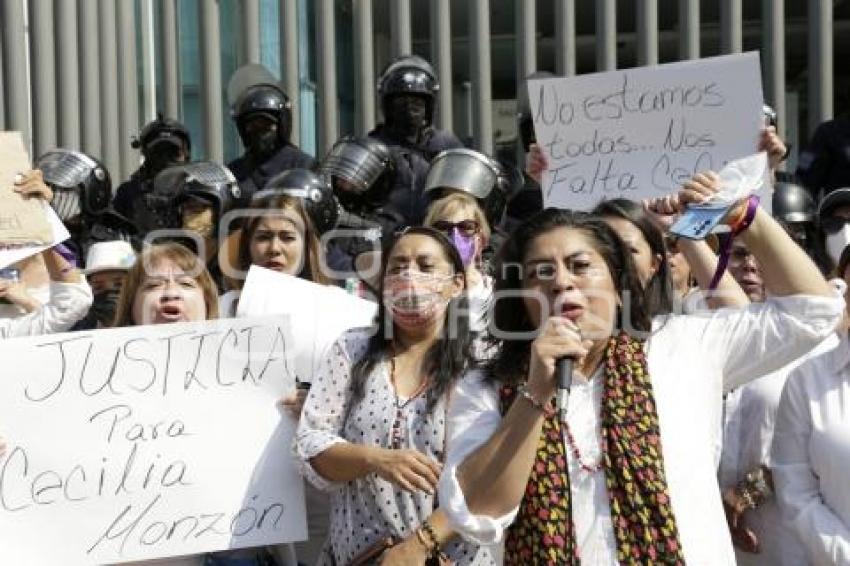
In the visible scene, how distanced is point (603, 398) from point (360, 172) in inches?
154

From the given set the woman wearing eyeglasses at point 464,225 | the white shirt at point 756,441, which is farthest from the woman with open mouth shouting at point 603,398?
the woman wearing eyeglasses at point 464,225

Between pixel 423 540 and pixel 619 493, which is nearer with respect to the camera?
pixel 619 493

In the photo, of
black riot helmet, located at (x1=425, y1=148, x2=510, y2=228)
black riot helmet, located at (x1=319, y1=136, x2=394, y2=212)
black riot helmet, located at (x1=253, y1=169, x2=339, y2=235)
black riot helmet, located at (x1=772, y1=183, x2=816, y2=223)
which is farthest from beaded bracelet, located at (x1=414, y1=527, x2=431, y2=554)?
black riot helmet, located at (x1=319, y1=136, x2=394, y2=212)

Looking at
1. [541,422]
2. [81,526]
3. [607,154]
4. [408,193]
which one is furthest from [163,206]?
[541,422]

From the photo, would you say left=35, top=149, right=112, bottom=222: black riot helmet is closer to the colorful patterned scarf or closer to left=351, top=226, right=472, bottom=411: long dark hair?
left=351, top=226, right=472, bottom=411: long dark hair

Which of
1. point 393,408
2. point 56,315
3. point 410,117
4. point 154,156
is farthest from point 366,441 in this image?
point 154,156

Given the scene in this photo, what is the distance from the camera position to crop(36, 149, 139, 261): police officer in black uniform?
620 cm

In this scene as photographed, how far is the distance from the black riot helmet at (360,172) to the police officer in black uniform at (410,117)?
0.65 ft

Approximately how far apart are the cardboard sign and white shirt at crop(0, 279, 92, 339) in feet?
0.64

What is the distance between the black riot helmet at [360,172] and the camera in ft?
20.4

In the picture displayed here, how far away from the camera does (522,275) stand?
255 cm

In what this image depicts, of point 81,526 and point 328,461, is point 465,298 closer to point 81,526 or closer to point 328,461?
point 328,461

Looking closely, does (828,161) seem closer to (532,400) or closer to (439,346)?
(439,346)

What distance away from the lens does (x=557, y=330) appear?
224cm
